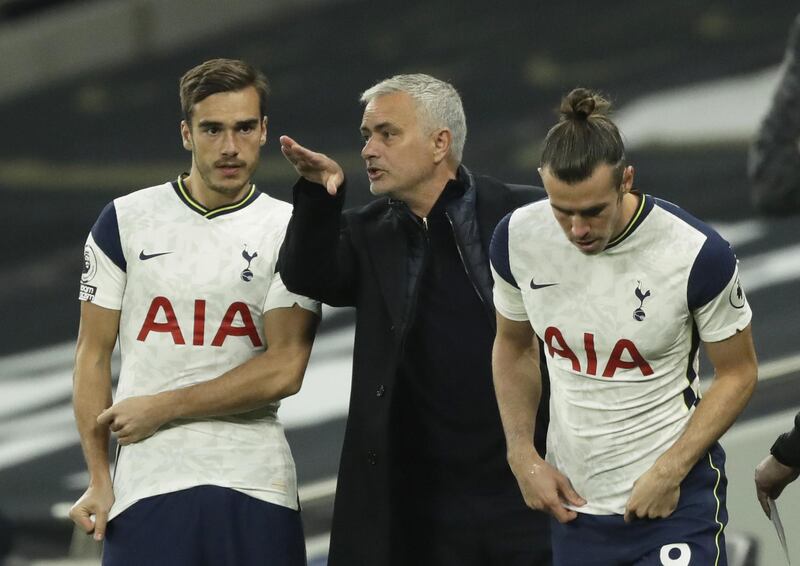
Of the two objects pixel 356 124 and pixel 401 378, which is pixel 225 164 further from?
pixel 356 124

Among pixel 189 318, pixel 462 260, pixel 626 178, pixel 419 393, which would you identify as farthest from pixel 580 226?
pixel 189 318

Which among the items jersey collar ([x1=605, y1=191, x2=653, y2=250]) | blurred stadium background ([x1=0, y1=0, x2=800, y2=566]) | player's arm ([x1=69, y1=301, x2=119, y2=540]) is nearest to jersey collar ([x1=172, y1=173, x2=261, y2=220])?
player's arm ([x1=69, y1=301, x2=119, y2=540])

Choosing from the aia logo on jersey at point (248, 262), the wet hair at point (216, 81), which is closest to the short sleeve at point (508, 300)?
the aia logo on jersey at point (248, 262)

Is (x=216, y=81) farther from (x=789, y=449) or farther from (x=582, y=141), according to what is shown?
(x=789, y=449)

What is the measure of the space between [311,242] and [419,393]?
42cm

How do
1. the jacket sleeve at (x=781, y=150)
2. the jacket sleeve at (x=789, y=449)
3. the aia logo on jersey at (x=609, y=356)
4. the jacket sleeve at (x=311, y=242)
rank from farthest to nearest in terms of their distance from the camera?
the jacket sleeve at (x=781, y=150)
the jacket sleeve at (x=311, y=242)
the jacket sleeve at (x=789, y=449)
the aia logo on jersey at (x=609, y=356)

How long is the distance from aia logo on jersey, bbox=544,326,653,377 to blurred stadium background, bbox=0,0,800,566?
10.5 ft

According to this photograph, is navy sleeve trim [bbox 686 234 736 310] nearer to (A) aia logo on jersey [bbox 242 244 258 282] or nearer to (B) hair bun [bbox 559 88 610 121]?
(B) hair bun [bbox 559 88 610 121]

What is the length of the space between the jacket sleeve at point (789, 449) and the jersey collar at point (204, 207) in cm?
121

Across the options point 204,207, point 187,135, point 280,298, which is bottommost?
point 280,298

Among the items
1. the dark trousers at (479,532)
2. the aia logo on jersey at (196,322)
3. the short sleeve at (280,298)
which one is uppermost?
the short sleeve at (280,298)

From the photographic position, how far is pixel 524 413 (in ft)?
10.6

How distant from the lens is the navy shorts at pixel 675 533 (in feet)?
9.80

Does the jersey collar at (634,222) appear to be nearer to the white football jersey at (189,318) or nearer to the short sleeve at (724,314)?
the short sleeve at (724,314)
